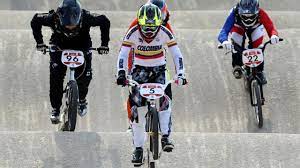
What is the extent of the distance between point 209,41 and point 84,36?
14.0 feet

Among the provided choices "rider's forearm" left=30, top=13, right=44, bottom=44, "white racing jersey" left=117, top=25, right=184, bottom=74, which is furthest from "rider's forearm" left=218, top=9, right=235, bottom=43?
"rider's forearm" left=30, top=13, right=44, bottom=44

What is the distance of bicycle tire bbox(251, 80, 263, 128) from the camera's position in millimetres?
13047

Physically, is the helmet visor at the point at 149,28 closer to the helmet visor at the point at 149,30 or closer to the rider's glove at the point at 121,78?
the helmet visor at the point at 149,30

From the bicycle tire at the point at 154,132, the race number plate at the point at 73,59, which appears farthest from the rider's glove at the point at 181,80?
the race number plate at the point at 73,59

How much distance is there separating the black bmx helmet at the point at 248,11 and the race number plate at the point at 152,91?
12.1 feet

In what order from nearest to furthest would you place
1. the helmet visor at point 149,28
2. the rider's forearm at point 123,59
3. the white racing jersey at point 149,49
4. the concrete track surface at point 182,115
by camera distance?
the helmet visor at point 149,28, the rider's forearm at point 123,59, the white racing jersey at point 149,49, the concrete track surface at point 182,115

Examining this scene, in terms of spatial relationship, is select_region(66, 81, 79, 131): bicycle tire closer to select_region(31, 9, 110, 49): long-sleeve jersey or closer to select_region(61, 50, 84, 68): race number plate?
select_region(61, 50, 84, 68): race number plate

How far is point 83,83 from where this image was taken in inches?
481

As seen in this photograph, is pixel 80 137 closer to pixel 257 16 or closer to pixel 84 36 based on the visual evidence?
pixel 84 36

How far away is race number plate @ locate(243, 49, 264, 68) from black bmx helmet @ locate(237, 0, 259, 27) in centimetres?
57

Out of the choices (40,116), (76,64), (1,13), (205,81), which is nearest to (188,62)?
(205,81)

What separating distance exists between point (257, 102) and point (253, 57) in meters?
0.72

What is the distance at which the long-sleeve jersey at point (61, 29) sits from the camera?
11648 mm

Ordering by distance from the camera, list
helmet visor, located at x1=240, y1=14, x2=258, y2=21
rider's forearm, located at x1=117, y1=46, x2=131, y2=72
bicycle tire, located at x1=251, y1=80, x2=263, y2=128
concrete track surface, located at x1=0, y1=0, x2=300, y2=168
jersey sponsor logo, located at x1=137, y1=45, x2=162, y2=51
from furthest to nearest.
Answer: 1. helmet visor, located at x1=240, y1=14, x2=258, y2=21
2. bicycle tire, located at x1=251, y1=80, x2=263, y2=128
3. concrete track surface, located at x1=0, y1=0, x2=300, y2=168
4. jersey sponsor logo, located at x1=137, y1=45, x2=162, y2=51
5. rider's forearm, located at x1=117, y1=46, x2=131, y2=72
